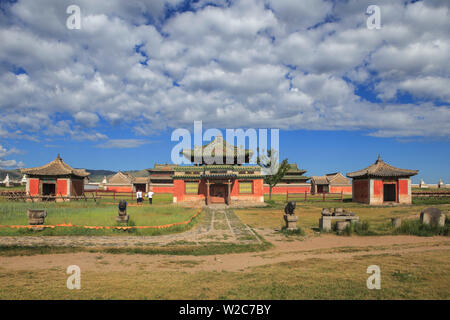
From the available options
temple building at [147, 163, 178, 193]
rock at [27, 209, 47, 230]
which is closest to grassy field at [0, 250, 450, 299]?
rock at [27, 209, 47, 230]

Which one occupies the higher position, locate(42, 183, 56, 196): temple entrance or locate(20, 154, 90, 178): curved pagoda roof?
locate(20, 154, 90, 178): curved pagoda roof

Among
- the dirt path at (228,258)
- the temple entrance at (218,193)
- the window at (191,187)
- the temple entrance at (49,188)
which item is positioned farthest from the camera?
the temple entrance at (49,188)

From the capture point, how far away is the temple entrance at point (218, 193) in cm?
2934

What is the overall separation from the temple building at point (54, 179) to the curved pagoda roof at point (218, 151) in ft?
39.5

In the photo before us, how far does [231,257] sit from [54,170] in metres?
27.5

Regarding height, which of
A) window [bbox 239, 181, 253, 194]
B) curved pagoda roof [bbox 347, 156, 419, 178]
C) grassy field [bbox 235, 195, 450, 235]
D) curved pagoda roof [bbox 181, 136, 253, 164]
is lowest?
grassy field [bbox 235, 195, 450, 235]

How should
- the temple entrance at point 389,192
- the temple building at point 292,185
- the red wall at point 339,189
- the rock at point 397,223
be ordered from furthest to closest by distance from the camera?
the red wall at point 339,189, the temple building at point 292,185, the temple entrance at point 389,192, the rock at point 397,223

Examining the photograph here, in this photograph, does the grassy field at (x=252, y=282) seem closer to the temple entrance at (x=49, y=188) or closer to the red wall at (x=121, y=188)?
the temple entrance at (x=49, y=188)

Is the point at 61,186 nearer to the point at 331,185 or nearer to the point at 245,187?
the point at 245,187

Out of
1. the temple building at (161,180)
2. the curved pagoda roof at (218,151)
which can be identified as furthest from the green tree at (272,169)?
the temple building at (161,180)

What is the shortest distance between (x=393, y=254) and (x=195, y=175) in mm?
22068

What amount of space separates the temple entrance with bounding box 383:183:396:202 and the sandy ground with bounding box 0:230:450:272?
21373 millimetres

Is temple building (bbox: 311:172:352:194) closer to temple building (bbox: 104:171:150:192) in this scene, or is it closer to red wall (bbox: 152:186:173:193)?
red wall (bbox: 152:186:173:193)

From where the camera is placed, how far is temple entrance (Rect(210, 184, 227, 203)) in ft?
96.3
